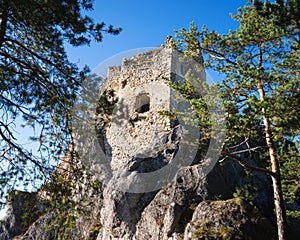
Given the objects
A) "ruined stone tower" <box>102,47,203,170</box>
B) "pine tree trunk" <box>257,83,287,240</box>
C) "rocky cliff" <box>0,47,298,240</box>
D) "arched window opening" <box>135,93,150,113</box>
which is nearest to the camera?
"rocky cliff" <box>0,47,298,240</box>

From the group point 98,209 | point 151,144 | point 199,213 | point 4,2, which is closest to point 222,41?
point 199,213

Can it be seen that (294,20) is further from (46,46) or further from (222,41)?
(46,46)

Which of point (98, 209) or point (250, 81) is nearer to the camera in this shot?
point (250, 81)

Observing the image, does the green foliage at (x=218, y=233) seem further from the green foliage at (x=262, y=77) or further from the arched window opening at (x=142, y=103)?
the arched window opening at (x=142, y=103)

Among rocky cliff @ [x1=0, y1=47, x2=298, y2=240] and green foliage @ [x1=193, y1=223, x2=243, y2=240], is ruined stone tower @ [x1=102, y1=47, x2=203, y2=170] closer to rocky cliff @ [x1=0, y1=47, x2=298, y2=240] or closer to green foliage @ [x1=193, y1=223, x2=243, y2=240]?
rocky cliff @ [x1=0, y1=47, x2=298, y2=240]

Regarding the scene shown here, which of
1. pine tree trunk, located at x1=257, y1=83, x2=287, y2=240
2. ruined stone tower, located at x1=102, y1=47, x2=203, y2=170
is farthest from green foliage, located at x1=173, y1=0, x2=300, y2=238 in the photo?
ruined stone tower, located at x1=102, y1=47, x2=203, y2=170

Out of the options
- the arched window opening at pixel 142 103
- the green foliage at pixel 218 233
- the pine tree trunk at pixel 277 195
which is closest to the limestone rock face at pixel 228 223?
the green foliage at pixel 218 233

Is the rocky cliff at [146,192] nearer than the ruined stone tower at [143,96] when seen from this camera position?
Yes

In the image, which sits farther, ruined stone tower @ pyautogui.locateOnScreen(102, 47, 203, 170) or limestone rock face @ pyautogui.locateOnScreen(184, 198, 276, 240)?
ruined stone tower @ pyautogui.locateOnScreen(102, 47, 203, 170)

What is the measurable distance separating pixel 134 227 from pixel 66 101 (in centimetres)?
540

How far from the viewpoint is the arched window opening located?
13.7m

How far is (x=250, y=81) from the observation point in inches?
227

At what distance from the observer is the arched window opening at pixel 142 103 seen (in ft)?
44.8

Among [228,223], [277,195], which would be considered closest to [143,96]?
[228,223]
